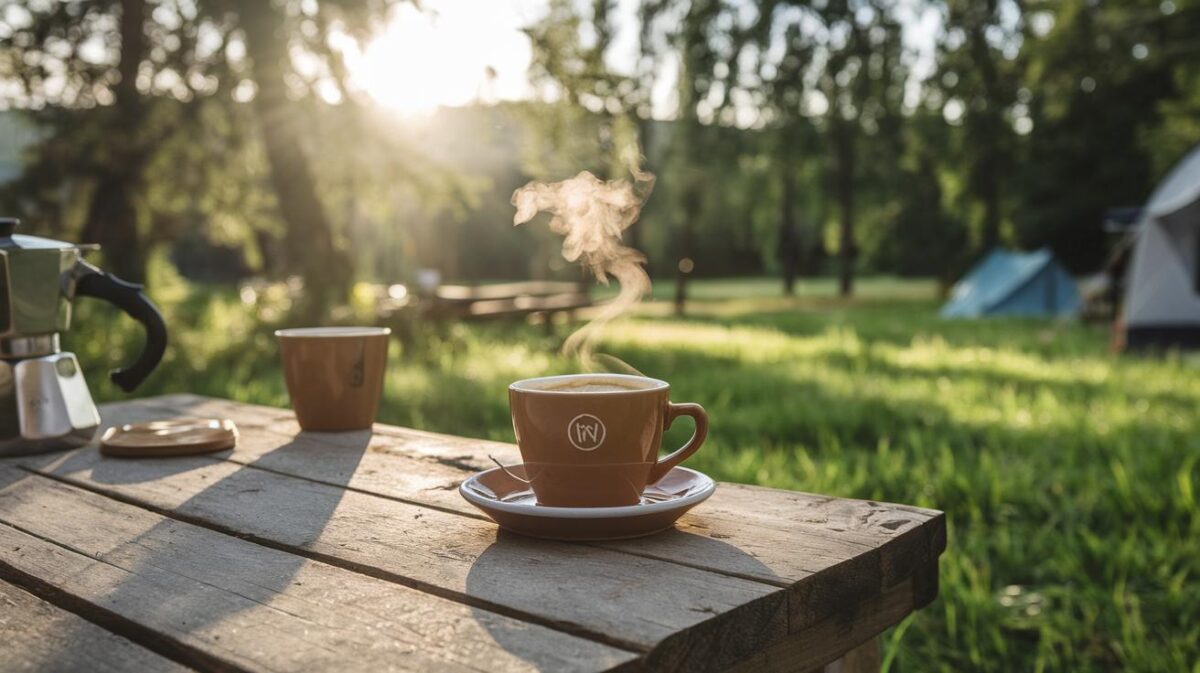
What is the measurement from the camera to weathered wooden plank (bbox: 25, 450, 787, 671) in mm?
789

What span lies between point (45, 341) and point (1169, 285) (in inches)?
427

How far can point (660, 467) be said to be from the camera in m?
1.16

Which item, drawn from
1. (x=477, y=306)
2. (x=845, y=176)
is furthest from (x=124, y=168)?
(x=845, y=176)

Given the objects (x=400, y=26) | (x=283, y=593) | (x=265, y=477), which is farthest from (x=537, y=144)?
(x=283, y=593)

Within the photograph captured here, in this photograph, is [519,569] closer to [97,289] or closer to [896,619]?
[896,619]

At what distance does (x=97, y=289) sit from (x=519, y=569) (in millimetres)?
1063

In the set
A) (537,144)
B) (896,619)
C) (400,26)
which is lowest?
(896,619)

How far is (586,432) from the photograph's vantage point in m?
1.06

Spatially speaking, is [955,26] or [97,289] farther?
[955,26]

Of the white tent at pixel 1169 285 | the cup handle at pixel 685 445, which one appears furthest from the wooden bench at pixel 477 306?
the cup handle at pixel 685 445

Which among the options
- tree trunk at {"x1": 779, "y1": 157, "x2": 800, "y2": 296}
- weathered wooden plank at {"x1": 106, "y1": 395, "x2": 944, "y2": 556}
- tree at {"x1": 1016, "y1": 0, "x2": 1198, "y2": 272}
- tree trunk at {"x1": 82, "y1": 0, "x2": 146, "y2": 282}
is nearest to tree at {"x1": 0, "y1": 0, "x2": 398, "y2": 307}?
tree trunk at {"x1": 82, "y1": 0, "x2": 146, "y2": 282}

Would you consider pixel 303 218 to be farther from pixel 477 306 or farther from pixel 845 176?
pixel 845 176

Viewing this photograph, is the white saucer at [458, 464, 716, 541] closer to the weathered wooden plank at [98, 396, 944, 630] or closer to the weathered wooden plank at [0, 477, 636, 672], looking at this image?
the weathered wooden plank at [98, 396, 944, 630]

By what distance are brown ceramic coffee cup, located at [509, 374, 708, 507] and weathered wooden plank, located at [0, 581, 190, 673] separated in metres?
0.45
